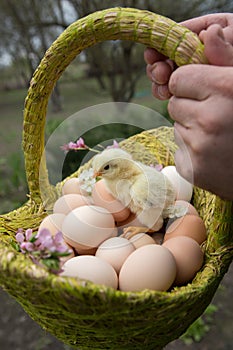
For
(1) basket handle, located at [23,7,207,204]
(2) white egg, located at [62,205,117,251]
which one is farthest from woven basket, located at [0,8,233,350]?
→ (2) white egg, located at [62,205,117,251]

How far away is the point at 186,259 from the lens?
0.70m

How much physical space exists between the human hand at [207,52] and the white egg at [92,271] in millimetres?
306

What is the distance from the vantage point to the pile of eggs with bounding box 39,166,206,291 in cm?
64

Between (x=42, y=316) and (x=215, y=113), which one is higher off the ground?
(x=215, y=113)

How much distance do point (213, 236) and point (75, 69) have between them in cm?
307

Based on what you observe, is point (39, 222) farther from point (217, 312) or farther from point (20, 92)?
point (20, 92)

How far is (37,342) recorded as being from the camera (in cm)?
141

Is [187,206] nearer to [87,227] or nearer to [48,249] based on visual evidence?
[87,227]

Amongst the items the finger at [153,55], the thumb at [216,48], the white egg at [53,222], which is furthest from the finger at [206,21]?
the white egg at [53,222]

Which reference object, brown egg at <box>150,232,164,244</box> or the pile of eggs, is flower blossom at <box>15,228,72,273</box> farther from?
brown egg at <box>150,232,164,244</box>

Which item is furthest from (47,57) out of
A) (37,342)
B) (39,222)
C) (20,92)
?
(20,92)

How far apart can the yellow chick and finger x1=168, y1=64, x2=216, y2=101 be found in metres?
0.29

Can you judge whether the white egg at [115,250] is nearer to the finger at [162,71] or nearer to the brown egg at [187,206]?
the brown egg at [187,206]

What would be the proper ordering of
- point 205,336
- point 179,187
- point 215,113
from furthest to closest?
point 205,336
point 179,187
point 215,113
